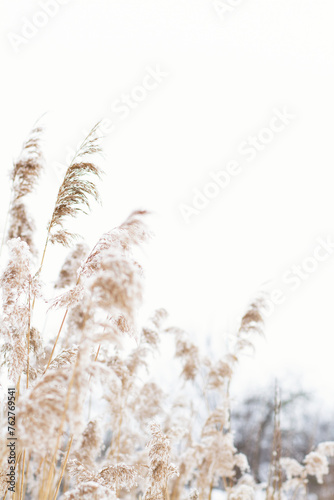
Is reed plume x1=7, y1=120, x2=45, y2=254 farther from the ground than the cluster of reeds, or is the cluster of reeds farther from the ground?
reed plume x1=7, y1=120, x2=45, y2=254

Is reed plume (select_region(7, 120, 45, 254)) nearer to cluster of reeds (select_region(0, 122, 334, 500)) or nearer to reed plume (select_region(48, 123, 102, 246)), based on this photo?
cluster of reeds (select_region(0, 122, 334, 500))

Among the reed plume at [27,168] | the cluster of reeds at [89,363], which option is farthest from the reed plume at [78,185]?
the reed plume at [27,168]

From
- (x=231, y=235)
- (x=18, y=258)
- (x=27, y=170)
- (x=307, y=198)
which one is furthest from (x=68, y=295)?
(x=307, y=198)

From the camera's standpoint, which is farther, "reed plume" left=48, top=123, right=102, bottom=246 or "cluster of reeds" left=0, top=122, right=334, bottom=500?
"reed plume" left=48, top=123, right=102, bottom=246

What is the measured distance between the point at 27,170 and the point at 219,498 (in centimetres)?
803

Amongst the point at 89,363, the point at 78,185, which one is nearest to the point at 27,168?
the point at 78,185

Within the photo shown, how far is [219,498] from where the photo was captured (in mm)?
8398

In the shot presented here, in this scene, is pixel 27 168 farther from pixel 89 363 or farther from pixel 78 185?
pixel 89 363

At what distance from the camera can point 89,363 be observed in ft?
5.13

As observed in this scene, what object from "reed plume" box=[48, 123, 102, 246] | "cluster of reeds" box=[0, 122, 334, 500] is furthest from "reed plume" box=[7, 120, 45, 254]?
"reed plume" box=[48, 123, 102, 246]

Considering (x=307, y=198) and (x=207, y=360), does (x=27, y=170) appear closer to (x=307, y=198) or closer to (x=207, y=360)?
(x=207, y=360)

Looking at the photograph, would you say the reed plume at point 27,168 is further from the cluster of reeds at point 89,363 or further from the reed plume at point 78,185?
the reed plume at point 78,185

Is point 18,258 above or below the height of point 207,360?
below

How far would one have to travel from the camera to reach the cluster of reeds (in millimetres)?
1525
